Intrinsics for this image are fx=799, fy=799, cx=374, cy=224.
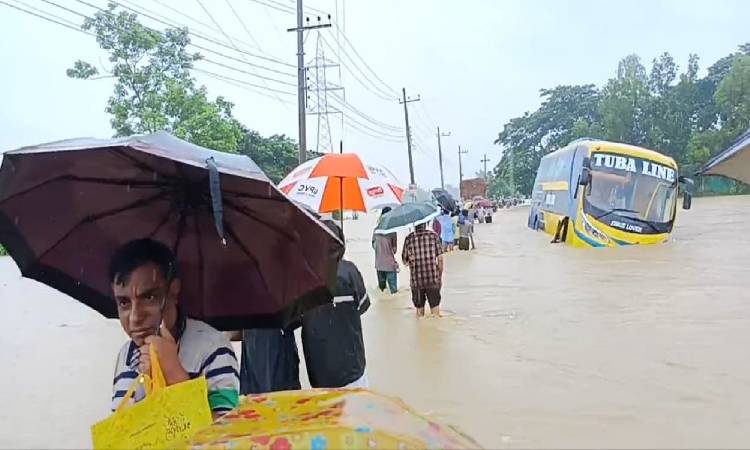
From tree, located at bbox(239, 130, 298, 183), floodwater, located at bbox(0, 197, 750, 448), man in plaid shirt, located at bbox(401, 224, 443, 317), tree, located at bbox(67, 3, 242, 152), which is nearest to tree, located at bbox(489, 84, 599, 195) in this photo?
tree, located at bbox(239, 130, 298, 183)

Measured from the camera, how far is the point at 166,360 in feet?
6.01

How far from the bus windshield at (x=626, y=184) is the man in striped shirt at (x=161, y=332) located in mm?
20592

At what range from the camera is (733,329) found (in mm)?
10242

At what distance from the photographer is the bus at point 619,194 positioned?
21.5 meters

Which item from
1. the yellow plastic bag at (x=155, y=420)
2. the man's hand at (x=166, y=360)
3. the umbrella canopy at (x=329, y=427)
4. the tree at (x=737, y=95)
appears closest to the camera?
the umbrella canopy at (x=329, y=427)

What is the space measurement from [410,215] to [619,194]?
1352 centimetres

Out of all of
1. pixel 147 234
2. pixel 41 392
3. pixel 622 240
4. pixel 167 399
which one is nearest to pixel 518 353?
pixel 41 392

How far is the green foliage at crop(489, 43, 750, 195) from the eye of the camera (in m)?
54.8

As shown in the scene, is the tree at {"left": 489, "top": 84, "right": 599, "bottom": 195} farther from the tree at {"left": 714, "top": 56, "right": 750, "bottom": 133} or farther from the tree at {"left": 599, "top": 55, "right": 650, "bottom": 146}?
the tree at {"left": 714, "top": 56, "right": 750, "bottom": 133}

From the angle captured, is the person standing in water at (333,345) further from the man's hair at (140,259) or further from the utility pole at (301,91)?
the utility pole at (301,91)

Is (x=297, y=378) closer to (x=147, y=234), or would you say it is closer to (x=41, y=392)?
(x=147, y=234)

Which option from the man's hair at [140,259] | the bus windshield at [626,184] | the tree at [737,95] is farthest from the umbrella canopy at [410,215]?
the tree at [737,95]

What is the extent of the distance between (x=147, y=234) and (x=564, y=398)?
17.6 ft

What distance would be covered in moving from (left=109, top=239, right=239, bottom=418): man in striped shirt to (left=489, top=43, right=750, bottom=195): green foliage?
51.7 metres
